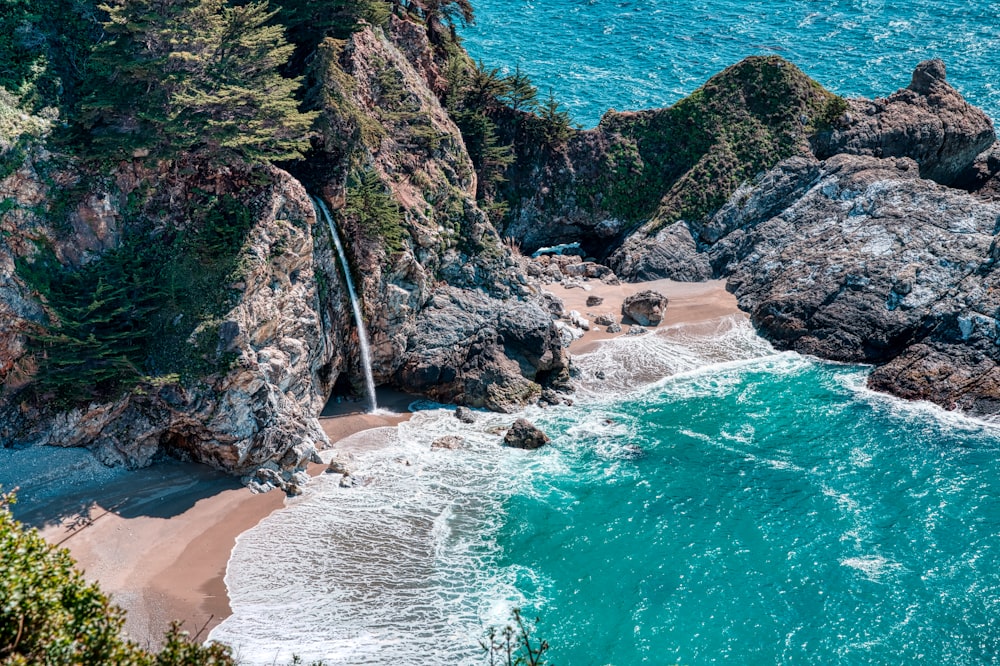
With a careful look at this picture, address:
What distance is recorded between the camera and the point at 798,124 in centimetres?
5134

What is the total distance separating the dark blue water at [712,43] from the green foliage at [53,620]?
55077 mm

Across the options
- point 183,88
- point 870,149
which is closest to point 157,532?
point 183,88

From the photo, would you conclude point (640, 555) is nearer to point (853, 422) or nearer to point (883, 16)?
point (853, 422)

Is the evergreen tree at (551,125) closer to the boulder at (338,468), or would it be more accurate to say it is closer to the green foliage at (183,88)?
the green foliage at (183,88)

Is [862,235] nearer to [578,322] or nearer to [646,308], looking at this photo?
[646,308]

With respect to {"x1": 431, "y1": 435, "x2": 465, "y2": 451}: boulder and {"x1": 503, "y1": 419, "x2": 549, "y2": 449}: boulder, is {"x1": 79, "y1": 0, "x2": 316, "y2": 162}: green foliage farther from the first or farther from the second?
{"x1": 503, "y1": 419, "x2": 549, "y2": 449}: boulder

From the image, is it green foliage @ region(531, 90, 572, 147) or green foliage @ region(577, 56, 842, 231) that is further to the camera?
green foliage @ region(531, 90, 572, 147)

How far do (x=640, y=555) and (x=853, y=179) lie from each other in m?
29.5

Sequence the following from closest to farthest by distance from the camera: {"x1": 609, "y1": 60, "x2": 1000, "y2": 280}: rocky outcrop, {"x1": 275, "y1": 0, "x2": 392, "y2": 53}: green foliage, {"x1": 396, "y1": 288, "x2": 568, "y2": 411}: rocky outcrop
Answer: {"x1": 396, "y1": 288, "x2": 568, "y2": 411}: rocky outcrop → {"x1": 275, "y1": 0, "x2": 392, "y2": 53}: green foliage → {"x1": 609, "y1": 60, "x2": 1000, "y2": 280}: rocky outcrop

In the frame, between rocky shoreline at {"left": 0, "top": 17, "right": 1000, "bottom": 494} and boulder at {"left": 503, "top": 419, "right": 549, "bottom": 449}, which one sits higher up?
rocky shoreline at {"left": 0, "top": 17, "right": 1000, "bottom": 494}

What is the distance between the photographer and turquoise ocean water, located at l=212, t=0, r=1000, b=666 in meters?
23.3

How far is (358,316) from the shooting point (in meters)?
35.0

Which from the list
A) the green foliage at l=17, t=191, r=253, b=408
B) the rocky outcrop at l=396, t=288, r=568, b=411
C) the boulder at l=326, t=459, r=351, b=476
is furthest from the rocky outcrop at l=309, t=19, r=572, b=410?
the boulder at l=326, t=459, r=351, b=476

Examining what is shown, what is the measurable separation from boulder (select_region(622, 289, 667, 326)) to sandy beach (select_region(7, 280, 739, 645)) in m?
18.2
